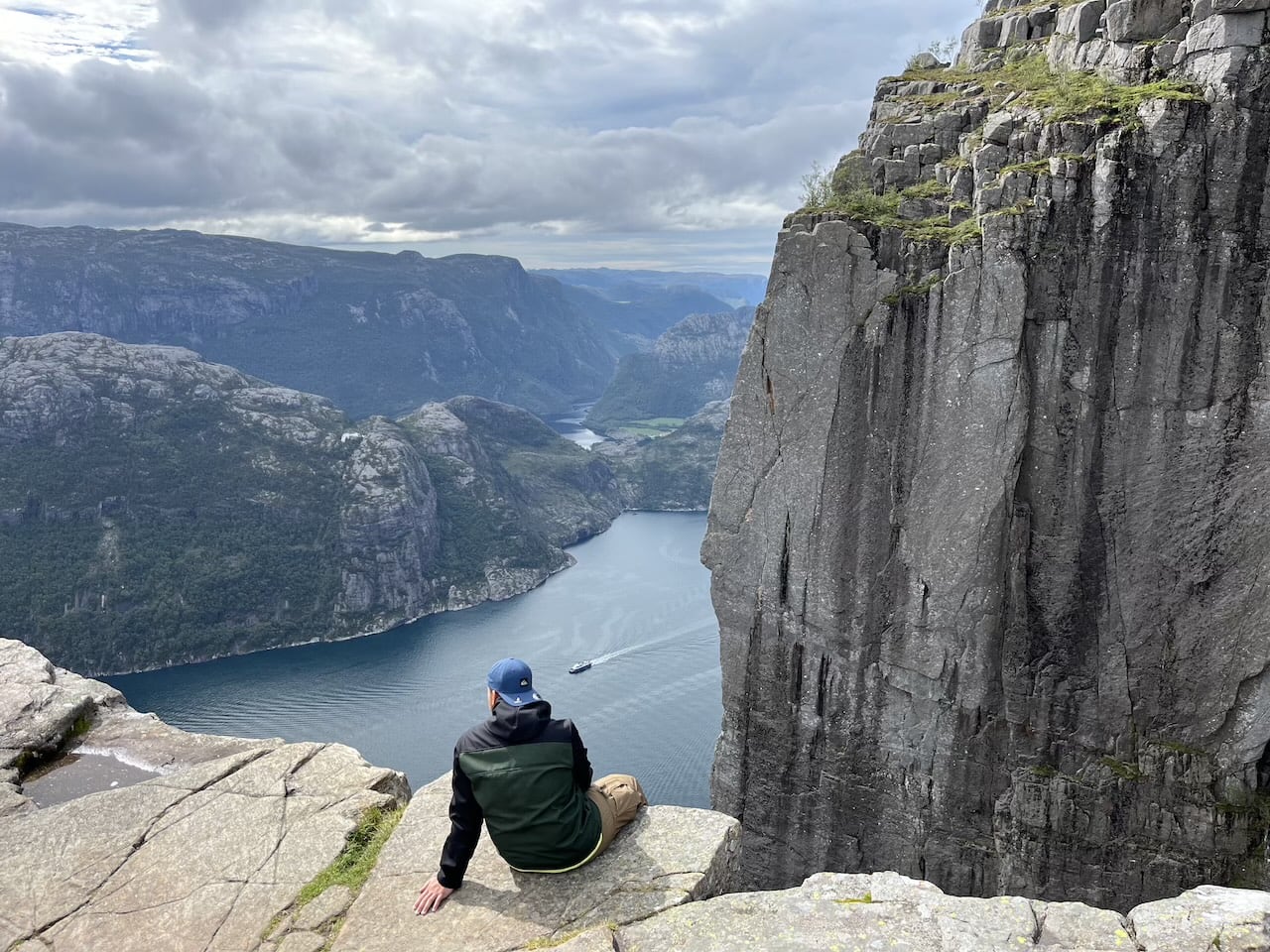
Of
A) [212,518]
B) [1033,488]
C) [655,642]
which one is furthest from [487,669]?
[212,518]

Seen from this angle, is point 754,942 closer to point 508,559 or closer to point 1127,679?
point 1127,679

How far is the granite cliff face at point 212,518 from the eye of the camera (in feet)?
418

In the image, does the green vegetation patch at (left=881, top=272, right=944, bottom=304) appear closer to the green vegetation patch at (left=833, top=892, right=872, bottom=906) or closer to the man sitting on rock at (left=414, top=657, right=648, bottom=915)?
the man sitting on rock at (left=414, top=657, right=648, bottom=915)

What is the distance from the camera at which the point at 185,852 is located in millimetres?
8047

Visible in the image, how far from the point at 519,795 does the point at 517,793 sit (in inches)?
0.9

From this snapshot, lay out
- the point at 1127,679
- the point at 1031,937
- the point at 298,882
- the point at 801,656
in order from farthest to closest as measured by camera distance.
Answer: the point at 801,656, the point at 1127,679, the point at 298,882, the point at 1031,937

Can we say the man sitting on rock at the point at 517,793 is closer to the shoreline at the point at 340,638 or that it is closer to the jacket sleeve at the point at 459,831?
the jacket sleeve at the point at 459,831

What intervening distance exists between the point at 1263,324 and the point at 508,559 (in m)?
153

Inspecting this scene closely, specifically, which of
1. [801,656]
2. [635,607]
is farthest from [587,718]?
[801,656]

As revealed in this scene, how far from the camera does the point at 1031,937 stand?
Answer: 5781 mm

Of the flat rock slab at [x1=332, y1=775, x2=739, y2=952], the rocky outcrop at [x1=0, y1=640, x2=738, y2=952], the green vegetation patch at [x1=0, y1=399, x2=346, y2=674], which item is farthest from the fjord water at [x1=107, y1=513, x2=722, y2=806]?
the flat rock slab at [x1=332, y1=775, x2=739, y2=952]

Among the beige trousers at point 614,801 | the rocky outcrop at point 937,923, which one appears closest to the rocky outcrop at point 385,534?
the beige trousers at point 614,801

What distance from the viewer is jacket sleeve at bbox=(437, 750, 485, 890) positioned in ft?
22.4

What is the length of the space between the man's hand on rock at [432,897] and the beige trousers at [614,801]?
1239 millimetres
